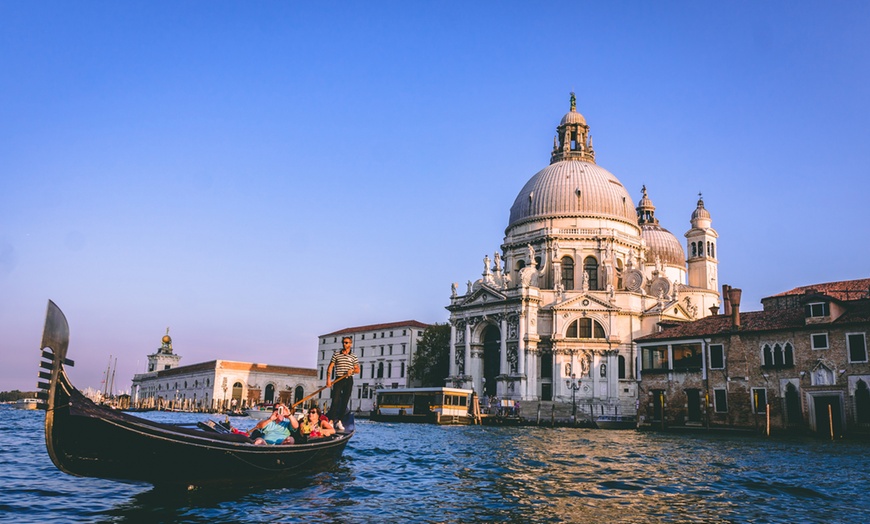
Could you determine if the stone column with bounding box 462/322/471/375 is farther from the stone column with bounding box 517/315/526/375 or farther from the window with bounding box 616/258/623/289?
the window with bounding box 616/258/623/289

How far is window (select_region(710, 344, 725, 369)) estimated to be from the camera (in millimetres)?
35250

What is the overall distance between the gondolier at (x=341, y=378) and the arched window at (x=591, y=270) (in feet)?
142

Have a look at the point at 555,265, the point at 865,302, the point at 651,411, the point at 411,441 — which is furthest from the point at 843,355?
the point at 555,265

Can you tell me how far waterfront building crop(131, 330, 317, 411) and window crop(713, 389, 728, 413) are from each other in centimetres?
5130

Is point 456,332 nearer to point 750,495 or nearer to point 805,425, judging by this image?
point 805,425

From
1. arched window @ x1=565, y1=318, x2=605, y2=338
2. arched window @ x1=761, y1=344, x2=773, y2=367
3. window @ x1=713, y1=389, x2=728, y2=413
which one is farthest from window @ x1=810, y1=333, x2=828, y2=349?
arched window @ x1=565, y1=318, x2=605, y2=338

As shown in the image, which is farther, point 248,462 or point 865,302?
point 865,302

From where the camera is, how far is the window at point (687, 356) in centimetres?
3667

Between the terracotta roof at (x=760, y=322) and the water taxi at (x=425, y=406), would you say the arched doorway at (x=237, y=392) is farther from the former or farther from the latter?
the terracotta roof at (x=760, y=322)

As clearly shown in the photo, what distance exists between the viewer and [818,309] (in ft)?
104

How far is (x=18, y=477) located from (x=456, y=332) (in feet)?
154

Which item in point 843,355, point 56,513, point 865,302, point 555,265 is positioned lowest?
point 56,513

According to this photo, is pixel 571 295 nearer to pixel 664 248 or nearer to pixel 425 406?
pixel 425 406

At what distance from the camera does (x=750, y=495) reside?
13.2 meters
